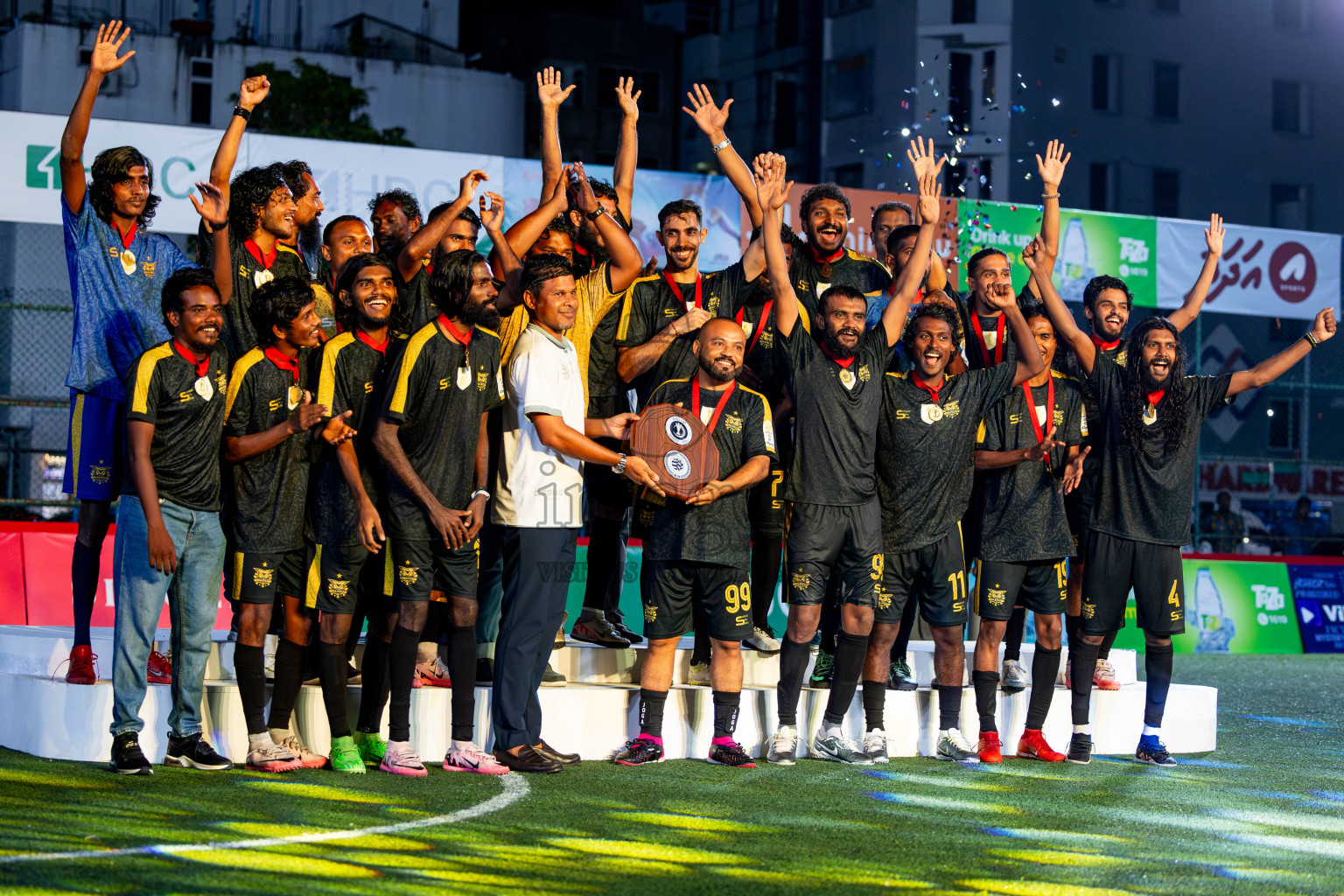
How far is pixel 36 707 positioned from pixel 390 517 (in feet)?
5.69

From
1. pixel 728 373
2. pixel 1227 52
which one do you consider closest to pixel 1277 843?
pixel 728 373

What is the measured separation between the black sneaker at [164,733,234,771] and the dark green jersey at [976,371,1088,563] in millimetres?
3600

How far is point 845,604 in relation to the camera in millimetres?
6945

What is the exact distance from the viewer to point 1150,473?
730 cm

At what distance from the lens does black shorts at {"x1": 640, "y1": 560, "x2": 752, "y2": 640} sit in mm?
6676

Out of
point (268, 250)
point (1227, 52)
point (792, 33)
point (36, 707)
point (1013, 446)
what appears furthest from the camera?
point (792, 33)

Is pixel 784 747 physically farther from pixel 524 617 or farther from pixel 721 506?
pixel 524 617

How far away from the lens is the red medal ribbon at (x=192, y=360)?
610 centimetres

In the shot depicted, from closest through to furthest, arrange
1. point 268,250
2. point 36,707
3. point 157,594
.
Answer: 1. point 157,594
2. point 36,707
3. point 268,250

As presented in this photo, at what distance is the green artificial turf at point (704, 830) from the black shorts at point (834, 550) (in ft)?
2.56

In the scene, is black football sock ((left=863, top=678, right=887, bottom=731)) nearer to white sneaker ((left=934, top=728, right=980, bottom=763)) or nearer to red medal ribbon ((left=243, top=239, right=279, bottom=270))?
white sneaker ((left=934, top=728, right=980, bottom=763))

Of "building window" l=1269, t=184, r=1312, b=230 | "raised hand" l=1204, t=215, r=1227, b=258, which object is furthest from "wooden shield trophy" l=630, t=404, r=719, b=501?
"building window" l=1269, t=184, r=1312, b=230

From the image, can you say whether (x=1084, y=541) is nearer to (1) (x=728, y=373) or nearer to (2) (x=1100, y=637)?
(2) (x=1100, y=637)

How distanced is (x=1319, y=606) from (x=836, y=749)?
9.98 meters
